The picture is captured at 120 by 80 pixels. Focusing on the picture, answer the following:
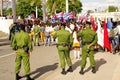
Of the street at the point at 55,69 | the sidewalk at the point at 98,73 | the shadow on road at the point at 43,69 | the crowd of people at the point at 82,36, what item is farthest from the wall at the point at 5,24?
the shadow on road at the point at 43,69

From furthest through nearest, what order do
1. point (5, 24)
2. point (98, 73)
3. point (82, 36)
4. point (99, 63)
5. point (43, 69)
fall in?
point (5, 24), point (99, 63), point (43, 69), point (98, 73), point (82, 36)

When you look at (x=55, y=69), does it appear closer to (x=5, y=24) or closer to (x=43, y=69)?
(x=43, y=69)

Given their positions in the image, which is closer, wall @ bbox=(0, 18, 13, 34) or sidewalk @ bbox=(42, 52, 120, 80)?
sidewalk @ bbox=(42, 52, 120, 80)

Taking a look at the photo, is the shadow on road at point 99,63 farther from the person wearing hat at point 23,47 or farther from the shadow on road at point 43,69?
the person wearing hat at point 23,47

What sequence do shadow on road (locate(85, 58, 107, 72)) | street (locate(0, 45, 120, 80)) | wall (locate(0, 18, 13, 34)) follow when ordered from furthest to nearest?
wall (locate(0, 18, 13, 34)) < shadow on road (locate(85, 58, 107, 72)) < street (locate(0, 45, 120, 80))

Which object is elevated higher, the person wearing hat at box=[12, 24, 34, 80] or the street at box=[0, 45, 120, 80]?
the person wearing hat at box=[12, 24, 34, 80]

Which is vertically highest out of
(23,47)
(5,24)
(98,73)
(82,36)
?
(82,36)

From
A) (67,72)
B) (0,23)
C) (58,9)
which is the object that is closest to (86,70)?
(67,72)

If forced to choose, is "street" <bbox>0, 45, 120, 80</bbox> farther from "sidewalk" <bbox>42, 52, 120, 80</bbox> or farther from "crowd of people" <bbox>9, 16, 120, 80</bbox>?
"crowd of people" <bbox>9, 16, 120, 80</bbox>

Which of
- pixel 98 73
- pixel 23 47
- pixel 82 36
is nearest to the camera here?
pixel 23 47

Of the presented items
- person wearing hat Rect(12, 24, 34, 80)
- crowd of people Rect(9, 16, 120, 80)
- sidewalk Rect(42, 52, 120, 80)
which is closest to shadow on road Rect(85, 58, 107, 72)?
sidewalk Rect(42, 52, 120, 80)

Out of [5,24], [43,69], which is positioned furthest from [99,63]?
[5,24]

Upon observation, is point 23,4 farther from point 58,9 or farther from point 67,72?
point 67,72

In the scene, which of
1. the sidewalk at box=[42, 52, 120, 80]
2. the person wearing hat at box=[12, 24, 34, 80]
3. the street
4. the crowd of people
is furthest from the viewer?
the crowd of people
